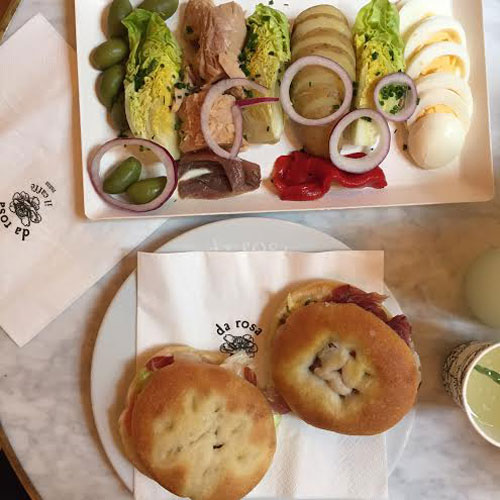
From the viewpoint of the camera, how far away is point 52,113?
1.65 metres

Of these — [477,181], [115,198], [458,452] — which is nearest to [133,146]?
[115,198]

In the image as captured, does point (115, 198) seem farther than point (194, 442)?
Yes

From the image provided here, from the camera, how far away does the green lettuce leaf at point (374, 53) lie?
1582mm

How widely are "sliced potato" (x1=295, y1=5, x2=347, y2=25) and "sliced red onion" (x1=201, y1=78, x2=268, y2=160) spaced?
0.22m

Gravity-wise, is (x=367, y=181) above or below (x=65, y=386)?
above

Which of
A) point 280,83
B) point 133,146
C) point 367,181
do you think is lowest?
point 367,181

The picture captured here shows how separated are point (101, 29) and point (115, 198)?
0.45 metres

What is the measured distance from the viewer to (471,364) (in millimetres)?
1427

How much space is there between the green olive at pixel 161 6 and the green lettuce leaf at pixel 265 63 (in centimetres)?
20

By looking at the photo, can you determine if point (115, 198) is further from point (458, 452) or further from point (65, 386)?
point (458, 452)

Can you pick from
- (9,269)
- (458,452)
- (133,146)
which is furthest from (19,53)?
(458,452)

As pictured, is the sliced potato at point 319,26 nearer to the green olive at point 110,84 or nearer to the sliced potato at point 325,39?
the sliced potato at point 325,39

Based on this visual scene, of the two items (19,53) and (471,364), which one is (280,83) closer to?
(19,53)

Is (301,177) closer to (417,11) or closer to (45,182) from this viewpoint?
(417,11)
